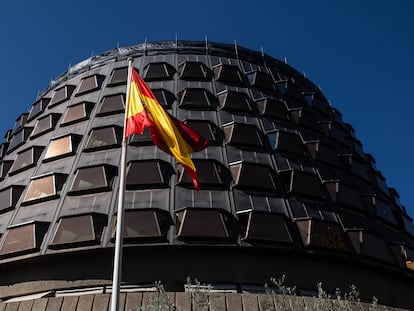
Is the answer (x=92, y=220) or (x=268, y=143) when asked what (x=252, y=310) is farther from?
(x=268, y=143)

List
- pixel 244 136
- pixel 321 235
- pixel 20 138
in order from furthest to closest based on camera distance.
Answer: pixel 20 138 → pixel 244 136 → pixel 321 235

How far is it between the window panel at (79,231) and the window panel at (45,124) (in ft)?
34.0

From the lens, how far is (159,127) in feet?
46.1

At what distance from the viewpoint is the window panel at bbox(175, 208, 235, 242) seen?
21.0 meters

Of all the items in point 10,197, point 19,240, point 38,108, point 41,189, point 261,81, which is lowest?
point 19,240

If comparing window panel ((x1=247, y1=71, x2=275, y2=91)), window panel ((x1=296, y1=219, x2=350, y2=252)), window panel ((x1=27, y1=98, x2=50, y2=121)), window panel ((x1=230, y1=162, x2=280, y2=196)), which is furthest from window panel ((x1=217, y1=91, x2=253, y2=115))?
window panel ((x1=27, y1=98, x2=50, y2=121))

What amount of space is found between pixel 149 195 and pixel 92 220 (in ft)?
9.35

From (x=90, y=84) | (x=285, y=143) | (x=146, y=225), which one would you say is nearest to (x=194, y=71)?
(x=90, y=84)

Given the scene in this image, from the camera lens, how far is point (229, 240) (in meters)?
21.1

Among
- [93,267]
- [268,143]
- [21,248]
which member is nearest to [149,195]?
[93,267]

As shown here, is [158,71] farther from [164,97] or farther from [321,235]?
[321,235]

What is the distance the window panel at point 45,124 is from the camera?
31.0m

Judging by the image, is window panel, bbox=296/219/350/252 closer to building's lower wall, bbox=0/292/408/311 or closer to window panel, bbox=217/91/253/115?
building's lower wall, bbox=0/292/408/311

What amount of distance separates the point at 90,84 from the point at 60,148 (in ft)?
22.7
